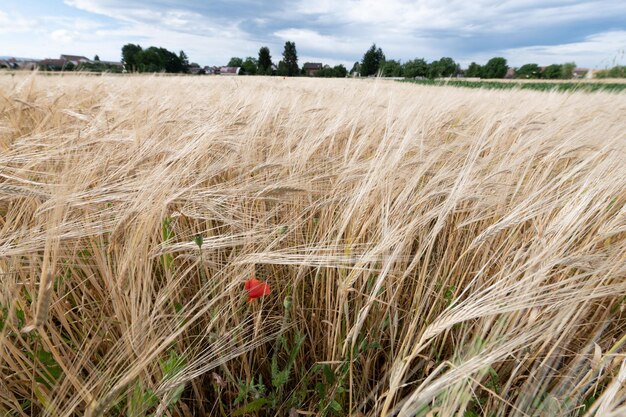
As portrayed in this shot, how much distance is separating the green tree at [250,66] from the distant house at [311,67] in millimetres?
8014

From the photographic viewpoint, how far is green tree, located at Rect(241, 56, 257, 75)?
4759 centimetres

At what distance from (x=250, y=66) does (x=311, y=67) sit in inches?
519

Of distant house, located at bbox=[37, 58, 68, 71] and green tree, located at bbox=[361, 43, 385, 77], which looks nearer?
distant house, located at bbox=[37, 58, 68, 71]

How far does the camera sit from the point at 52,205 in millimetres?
627

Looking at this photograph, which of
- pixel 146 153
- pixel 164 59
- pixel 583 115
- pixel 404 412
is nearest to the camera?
pixel 404 412

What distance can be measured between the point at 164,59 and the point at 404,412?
139 feet

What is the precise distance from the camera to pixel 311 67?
57906mm

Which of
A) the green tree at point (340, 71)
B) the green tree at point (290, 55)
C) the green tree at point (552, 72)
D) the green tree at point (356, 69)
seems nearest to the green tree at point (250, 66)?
the green tree at point (290, 55)

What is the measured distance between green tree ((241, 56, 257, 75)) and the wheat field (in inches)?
1965

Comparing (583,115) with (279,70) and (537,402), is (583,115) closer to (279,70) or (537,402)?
(537,402)

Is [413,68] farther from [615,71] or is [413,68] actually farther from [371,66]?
[371,66]

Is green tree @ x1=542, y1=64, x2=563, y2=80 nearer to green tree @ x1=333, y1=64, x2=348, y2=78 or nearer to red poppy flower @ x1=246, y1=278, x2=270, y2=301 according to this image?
green tree @ x1=333, y1=64, x2=348, y2=78

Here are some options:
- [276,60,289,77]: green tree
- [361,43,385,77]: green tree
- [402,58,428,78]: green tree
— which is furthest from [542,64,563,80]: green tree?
[276,60,289,77]: green tree

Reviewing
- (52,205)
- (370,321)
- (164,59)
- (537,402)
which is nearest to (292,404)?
(370,321)
